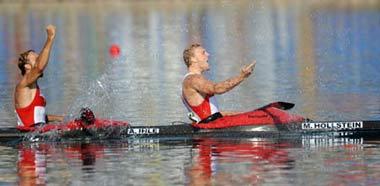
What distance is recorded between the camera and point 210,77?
116ft

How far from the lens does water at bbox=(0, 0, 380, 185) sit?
17141mm

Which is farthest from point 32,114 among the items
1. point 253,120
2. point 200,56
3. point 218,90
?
point 253,120

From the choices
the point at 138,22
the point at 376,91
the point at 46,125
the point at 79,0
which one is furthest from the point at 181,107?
the point at 79,0

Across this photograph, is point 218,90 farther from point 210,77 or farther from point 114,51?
point 114,51

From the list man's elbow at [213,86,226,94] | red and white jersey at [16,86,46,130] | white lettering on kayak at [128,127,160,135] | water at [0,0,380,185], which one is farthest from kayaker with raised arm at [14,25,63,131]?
man's elbow at [213,86,226,94]

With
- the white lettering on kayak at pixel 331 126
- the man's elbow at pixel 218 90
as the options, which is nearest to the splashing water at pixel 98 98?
the man's elbow at pixel 218 90

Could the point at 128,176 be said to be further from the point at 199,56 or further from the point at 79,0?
the point at 79,0

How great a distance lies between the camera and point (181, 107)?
2711 centimetres

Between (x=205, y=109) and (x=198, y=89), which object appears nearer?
(x=198, y=89)

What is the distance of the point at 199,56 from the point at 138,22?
57.1 meters

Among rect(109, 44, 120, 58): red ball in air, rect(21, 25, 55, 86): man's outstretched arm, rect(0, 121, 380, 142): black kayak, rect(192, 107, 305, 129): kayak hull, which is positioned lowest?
rect(0, 121, 380, 142): black kayak

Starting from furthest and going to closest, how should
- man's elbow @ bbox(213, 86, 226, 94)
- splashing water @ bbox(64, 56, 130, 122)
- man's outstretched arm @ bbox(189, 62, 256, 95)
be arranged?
1. splashing water @ bbox(64, 56, 130, 122)
2. man's elbow @ bbox(213, 86, 226, 94)
3. man's outstretched arm @ bbox(189, 62, 256, 95)

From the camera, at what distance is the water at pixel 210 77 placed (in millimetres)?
17141

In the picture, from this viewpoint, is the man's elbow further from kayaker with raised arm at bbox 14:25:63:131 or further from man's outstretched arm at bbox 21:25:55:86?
kayaker with raised arm at bbox 14:25:63:131
